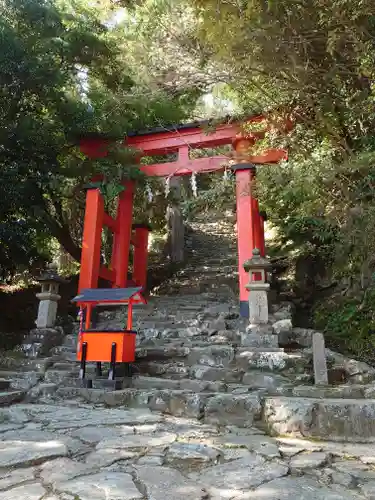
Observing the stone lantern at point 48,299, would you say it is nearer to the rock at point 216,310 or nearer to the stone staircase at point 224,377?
the stone staircase at point 224,377

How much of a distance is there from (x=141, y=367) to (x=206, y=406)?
6.83ft

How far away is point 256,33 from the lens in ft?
18.3

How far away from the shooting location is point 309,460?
294 cm

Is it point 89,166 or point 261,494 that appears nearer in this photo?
point 261,494

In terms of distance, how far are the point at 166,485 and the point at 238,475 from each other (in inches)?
19.8

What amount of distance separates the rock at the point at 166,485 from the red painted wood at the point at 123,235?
7.12m

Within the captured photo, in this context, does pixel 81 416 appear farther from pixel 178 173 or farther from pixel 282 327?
pixel 178 173

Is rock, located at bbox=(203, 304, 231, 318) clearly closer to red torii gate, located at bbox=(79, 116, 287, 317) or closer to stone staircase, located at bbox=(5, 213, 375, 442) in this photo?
stone staircase, located at bbox=(5, 213, 375, 442)

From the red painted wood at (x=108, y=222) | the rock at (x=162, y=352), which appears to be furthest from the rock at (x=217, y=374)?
the red painted wood at (x=108, y=222)

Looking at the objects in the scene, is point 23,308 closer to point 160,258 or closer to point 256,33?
point 160,258

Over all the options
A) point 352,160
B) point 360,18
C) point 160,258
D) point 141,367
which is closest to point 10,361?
point 141,367

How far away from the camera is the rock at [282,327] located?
21.9ft

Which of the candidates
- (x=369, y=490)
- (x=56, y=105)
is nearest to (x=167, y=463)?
(x=369, y=490)

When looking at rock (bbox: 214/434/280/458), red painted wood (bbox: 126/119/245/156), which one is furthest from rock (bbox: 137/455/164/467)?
red painted wood (bbox: 126/119/245/156)
